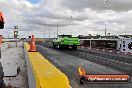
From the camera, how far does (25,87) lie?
10.5m

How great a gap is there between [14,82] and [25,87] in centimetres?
126

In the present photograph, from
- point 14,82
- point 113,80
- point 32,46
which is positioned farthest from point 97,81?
point 32,46

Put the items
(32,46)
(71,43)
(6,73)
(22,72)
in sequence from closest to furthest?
(6,73) → (22,72) → (32,46) → (71,43)

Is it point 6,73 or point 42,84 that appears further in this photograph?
point 6,73

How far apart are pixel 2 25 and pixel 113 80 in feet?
6.68

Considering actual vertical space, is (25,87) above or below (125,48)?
below

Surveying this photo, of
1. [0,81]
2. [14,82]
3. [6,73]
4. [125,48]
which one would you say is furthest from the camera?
[6,73]

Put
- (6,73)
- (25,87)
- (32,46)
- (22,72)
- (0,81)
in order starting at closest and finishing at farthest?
(0,81) → (25,87) → (6,73) → (22,72) → (32,46)

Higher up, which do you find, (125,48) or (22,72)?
(125,48)

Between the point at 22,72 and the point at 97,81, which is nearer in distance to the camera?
the point at 97,81

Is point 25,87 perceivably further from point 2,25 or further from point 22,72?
point 2,25

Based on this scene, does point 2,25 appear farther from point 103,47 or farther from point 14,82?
point 103,47

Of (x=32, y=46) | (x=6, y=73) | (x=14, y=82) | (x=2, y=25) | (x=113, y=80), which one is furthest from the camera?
(x=32, y=46)

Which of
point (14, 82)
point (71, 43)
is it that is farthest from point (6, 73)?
point (71, 43)
